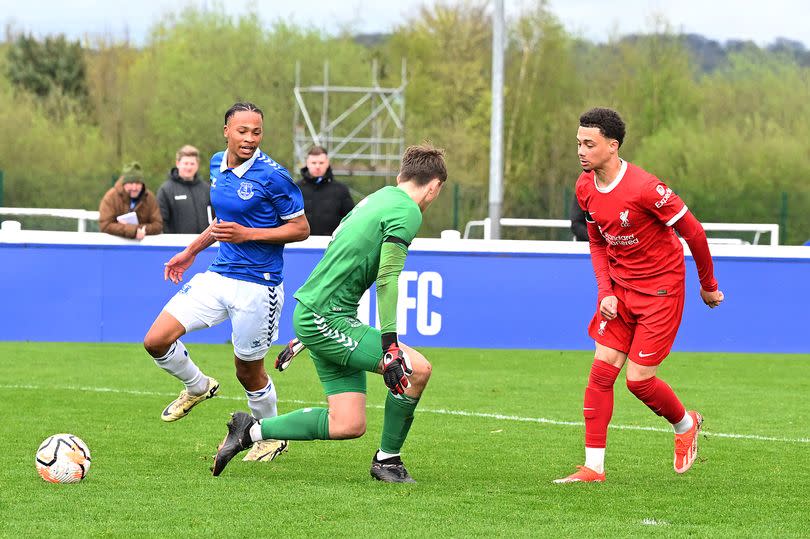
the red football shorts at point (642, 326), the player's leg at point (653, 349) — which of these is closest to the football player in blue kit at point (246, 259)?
the red football shorts at point (642, 326)

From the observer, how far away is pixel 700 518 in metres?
6.14

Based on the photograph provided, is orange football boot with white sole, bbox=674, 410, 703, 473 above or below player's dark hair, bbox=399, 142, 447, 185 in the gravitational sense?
below

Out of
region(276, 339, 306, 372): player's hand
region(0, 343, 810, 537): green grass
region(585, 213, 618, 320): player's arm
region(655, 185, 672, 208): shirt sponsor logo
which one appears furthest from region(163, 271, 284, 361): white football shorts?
region(655, 185, 672, 208): shirt sponsor logo

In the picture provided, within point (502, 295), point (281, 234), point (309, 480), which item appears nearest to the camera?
point (309, 480)

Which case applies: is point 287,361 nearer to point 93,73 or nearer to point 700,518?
point 700,518

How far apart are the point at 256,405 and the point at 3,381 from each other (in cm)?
417

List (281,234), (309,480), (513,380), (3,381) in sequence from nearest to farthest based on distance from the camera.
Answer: (309,480) < (281,234) < (3,381) < (513,380)

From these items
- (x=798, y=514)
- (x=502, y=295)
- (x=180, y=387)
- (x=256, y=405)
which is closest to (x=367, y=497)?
(x=256, y=405)

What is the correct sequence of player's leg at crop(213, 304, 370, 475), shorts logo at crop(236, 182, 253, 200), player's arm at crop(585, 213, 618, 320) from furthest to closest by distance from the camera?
shorts logo at crop(236, 182, 253, 200) < player's arm at crop(585, 213, 618, 320) < player's leg at crop(213, 304, 370, 475)

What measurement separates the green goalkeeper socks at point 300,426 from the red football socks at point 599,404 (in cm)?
148

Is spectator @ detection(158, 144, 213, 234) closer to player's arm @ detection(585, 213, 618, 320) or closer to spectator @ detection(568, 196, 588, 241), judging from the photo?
spectator @ detection(568, 196, 588, 241)

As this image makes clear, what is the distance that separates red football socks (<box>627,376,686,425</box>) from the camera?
23.4ft

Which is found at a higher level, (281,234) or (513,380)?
(281,234)

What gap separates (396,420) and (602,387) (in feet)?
3.84
